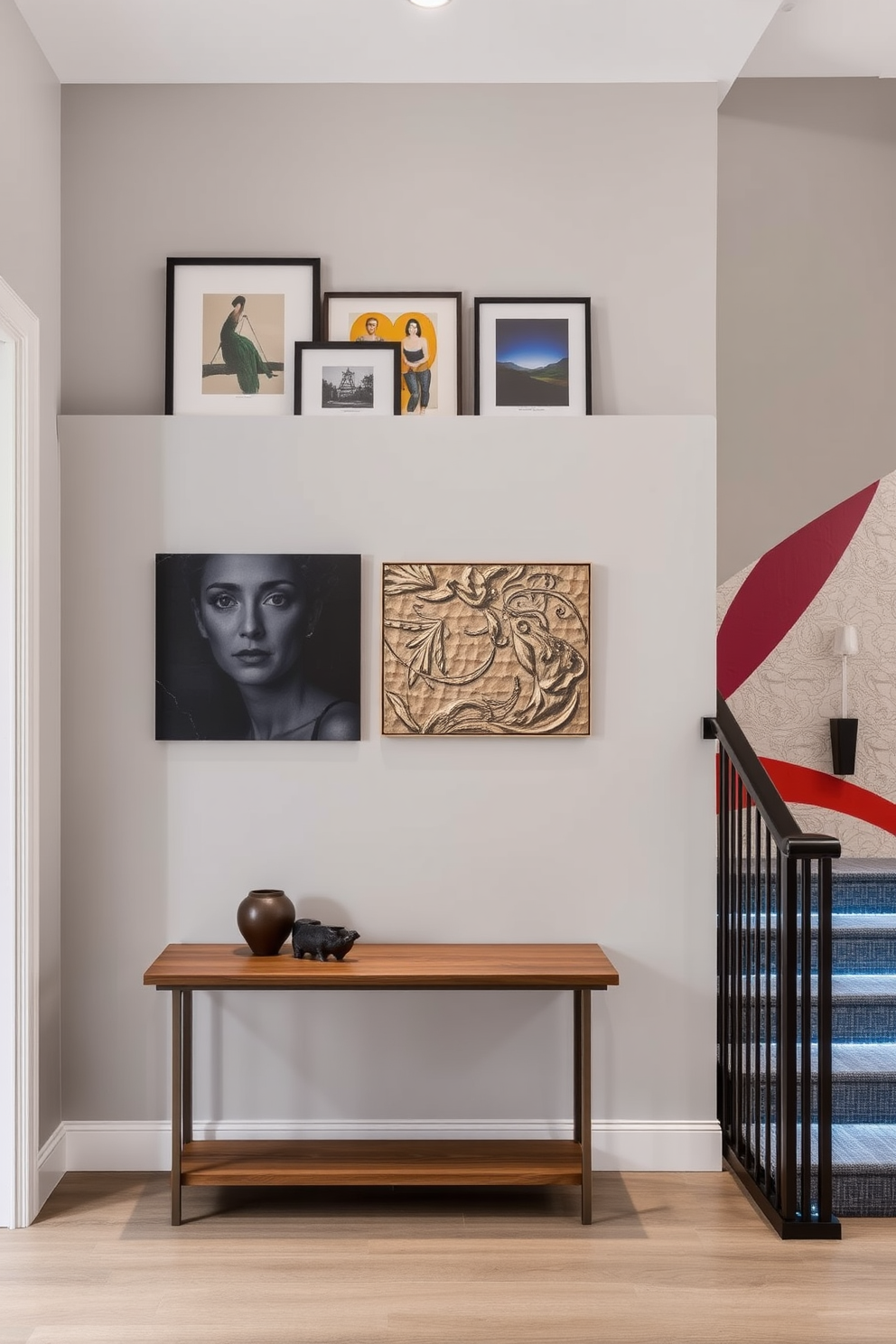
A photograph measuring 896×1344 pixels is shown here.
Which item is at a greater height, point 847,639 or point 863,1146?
point 847,639

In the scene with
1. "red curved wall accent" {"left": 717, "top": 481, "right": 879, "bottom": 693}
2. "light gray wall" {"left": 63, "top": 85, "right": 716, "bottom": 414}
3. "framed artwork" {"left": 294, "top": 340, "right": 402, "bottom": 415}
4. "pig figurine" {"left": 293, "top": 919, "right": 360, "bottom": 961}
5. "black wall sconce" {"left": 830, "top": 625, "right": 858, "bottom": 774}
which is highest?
"light gray wall" {"left": 63, "top": 85, "right": 716, "bottom": 414}

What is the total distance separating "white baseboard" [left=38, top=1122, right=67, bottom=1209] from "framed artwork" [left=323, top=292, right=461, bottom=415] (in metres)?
2.29

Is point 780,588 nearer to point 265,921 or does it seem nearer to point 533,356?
point 533,356

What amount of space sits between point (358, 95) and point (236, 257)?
0.61 meters

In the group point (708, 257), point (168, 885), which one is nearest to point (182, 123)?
point (708, 257)

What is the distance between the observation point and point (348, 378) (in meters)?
3.16

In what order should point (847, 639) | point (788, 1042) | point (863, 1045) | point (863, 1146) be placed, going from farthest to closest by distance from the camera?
point (847, 639) → point (863, 1045) → point (863, 1146) → point (788, 1042)

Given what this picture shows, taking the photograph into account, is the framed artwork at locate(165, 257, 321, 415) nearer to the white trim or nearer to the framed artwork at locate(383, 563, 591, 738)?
the white trim

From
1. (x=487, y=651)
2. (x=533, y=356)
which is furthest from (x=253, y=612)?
(x=533, y=356)


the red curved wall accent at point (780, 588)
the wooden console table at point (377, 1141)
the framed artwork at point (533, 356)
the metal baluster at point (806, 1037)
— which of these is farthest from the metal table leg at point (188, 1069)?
the red curved wall accent at point (780, 588)

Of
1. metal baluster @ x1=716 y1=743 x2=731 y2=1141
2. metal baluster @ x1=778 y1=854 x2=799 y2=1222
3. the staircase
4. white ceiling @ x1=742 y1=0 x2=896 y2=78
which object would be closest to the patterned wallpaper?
the staircase

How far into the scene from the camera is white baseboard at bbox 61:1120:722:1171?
3082 millimetres

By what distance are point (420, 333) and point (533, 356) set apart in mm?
339

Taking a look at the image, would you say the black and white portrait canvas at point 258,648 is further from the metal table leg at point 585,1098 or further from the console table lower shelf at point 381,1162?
the console table lower shelf at point 381,1162
